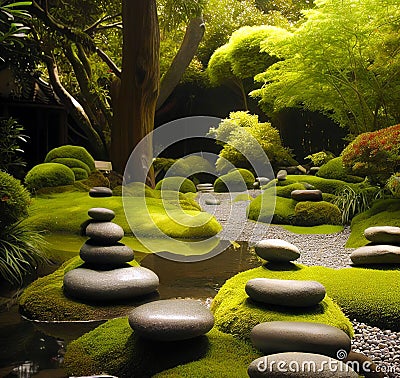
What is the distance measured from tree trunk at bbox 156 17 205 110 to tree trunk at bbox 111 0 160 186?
10.8 ft

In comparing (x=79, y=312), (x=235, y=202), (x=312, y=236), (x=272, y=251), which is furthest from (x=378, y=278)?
(x=235, y=202)

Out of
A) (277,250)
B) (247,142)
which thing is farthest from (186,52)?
(277,250)

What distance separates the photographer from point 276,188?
10766mm

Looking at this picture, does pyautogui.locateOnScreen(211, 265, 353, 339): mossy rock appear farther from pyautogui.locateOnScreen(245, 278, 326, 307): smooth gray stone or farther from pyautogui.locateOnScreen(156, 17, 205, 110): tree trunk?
pyautogui.locateOnScreen(156, 17, 205, 110): tree trunk

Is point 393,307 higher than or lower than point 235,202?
higher

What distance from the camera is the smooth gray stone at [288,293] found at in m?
3.21

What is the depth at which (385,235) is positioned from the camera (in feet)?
18.0

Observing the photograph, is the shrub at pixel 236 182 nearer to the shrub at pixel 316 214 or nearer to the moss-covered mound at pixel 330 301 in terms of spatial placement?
the shrub at pixel 316 214

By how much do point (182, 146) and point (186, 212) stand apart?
11.0 meters

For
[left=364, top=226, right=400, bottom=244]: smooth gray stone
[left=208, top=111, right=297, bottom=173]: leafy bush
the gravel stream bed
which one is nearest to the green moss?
the gravel stream bed

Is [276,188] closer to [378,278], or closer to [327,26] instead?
[327,26]

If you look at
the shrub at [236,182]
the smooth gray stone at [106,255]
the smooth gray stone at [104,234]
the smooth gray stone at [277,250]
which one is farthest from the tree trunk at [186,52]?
the smooth gray stone at [277,250]

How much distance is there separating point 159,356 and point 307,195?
708 cm

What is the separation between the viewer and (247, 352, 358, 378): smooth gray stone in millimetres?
2168
